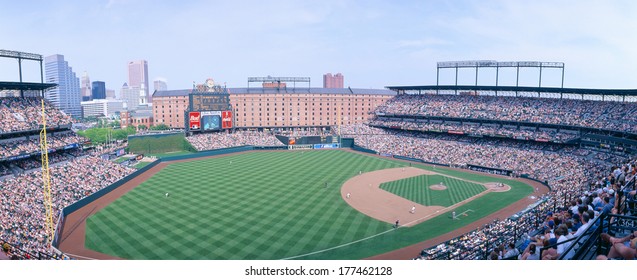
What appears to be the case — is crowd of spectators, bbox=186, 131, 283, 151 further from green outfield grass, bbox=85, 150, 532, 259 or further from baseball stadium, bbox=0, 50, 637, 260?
green outfield grass, bbox=85, 150, 532, 259

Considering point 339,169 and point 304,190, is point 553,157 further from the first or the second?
→ point 304,190

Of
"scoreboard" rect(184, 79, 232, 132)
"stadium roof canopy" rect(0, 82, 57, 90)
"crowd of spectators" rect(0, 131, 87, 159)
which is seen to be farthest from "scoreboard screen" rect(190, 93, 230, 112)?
"stadium roof canopy" rect(0, 82, 57, 90)

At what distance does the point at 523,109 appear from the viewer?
61.2m

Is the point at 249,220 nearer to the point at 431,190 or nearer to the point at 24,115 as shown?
the point at 431,190

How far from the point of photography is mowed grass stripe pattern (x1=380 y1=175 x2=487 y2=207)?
1463 inches

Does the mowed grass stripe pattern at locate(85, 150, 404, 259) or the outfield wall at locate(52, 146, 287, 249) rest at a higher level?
the outfield wall at locate(52, 146, 287, 249)

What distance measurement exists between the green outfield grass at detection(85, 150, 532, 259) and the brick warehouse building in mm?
51215

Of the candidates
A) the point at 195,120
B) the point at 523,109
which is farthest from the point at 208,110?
the point at 523,109

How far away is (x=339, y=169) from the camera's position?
53781mm

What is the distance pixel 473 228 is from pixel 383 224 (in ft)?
22.6

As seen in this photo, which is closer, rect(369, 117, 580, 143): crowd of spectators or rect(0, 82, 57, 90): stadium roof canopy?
rect(0, 82, 57, 90): stadium roof canopy

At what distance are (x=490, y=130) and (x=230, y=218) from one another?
4741 cm

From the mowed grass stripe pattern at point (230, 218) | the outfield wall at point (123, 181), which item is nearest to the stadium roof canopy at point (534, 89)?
the outfield wall at point (123, 181)

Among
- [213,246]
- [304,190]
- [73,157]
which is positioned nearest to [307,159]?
[304,190]
